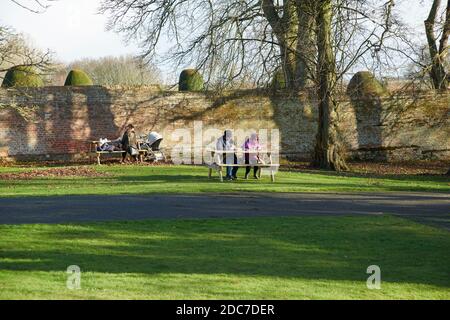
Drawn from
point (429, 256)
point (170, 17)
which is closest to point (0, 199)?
point (429, 256)

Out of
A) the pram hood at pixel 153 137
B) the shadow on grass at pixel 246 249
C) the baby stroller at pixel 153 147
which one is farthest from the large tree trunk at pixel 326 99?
the shadow on grass at pixel 246 249

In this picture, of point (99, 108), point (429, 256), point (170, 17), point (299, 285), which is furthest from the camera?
point (99, 108)

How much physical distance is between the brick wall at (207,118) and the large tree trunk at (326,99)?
5.36m

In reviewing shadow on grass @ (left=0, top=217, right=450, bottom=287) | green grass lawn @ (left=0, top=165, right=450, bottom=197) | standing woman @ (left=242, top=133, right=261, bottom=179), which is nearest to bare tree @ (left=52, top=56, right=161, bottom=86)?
green grass lawn @ (left=0, top=165, right=450, bottom=197)

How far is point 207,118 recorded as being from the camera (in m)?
36.8

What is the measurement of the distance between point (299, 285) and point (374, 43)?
1991 centimetres

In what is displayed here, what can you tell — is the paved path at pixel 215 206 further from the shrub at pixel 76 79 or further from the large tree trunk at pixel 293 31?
the shrub at pixel 76 79

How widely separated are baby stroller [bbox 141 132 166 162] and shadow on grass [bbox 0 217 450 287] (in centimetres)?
2005

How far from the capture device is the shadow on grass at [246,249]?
10.1 metres

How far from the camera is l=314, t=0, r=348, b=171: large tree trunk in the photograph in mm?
29000

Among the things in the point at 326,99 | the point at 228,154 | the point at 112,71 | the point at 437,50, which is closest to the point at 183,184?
the point at 228,154

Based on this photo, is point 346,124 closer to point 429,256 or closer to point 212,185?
point 212,185

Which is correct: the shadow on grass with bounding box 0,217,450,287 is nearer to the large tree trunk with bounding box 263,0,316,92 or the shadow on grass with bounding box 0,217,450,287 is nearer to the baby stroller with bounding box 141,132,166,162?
the large tree trunk with bounding box 263,0,316,92

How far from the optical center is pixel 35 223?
13.8m
